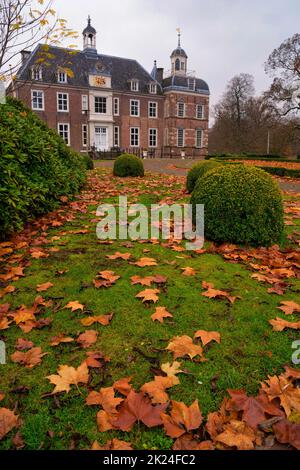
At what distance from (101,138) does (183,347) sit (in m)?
40.4

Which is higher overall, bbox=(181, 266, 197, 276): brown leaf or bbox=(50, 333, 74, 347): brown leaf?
bbox=(181, 266, 197, 276): brown leaf

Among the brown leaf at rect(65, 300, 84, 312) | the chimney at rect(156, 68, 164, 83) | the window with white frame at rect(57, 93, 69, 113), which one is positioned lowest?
the brown leaf at rect(65, 300, 84, 312)

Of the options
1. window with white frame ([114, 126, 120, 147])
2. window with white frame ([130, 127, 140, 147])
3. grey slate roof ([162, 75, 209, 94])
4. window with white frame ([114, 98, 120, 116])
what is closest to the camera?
window with white frame ([114, 98, 120, 116])

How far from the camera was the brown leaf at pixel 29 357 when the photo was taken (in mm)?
2668

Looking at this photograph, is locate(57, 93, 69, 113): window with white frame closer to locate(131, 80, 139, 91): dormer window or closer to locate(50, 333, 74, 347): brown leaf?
locate(131, 80, 139, 91): dormer window

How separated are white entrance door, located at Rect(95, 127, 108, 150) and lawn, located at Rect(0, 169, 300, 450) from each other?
37033 mm

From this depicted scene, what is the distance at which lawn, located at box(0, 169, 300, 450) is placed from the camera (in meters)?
2.21

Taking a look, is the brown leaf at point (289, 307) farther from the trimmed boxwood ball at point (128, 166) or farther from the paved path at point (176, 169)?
the trimmed boxwood ball at point (128, 166)

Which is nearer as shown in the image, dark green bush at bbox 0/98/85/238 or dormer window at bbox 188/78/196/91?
dark green bush at bbox 0/98/85/238

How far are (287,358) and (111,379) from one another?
4.59 ft

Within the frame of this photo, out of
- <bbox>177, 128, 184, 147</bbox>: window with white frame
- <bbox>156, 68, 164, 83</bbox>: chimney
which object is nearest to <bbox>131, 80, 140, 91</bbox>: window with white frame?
<bbox>156, 68, 164, 83</bbox>: chimney

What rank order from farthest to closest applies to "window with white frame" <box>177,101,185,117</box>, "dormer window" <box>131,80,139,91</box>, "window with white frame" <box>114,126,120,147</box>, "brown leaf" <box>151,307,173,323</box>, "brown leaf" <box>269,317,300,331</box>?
1. "window with white frame" <box>177,101,185,117</box>
2. "dormer window" <box>131,80,139,91</box>
3. "window with white frame" <box>114,126,120,147</box>
4. "brown leaf" <box>151,307,173,323</box>
5. "brown leaf" <box>269,317,300,331</box>

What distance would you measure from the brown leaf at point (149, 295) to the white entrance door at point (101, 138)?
39.1 meters

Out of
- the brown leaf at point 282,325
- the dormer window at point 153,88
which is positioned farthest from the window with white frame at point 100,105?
the brown leaf at point 282,325
